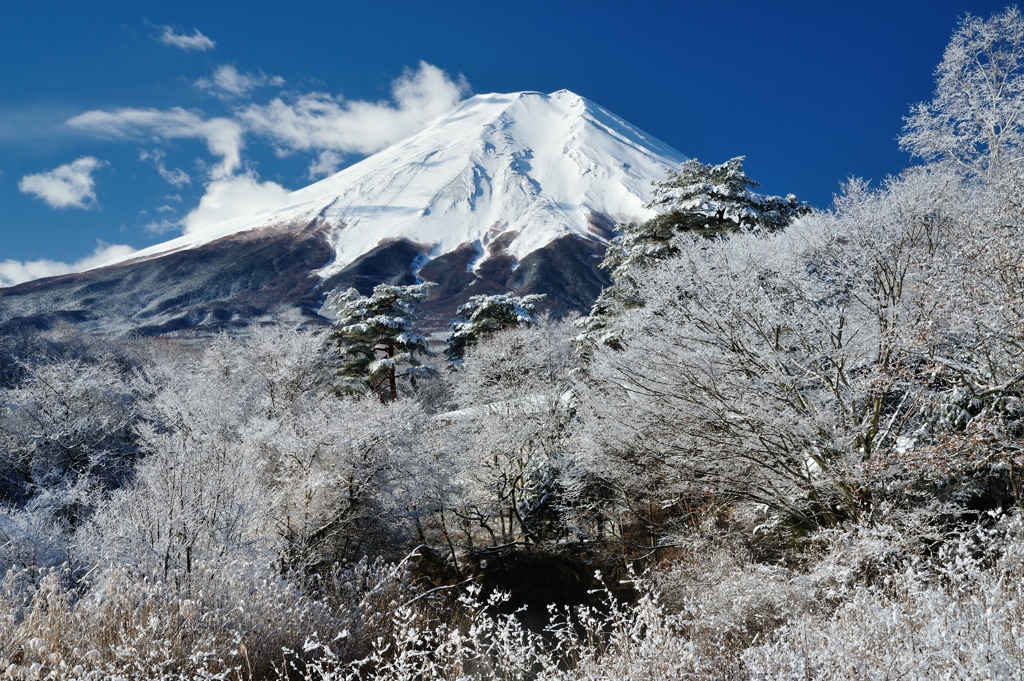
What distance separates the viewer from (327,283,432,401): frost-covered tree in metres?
23.5

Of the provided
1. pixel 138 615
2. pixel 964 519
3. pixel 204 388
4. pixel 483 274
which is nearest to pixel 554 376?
pixel 204 388

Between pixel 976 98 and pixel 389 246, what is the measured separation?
140081 mm

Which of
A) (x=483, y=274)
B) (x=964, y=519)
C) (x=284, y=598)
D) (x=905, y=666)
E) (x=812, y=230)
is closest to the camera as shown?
(x=905, y=666)

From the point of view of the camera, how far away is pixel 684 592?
916cm

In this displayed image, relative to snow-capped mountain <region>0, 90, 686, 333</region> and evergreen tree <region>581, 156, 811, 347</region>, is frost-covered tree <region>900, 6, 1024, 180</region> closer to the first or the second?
evergreen tree <region>581, 156, 811, 347</region>

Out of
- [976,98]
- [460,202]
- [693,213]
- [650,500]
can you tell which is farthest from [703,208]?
[460,202]

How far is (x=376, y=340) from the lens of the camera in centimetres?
2431

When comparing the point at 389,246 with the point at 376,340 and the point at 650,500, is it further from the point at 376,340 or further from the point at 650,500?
the point at 650,500

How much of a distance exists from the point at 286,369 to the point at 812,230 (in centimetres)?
1930

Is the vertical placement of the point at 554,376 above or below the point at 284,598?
above

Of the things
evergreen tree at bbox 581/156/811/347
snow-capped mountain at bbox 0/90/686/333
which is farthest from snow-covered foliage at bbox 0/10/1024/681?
snow-capped mountain at bbox 0/90/686/333

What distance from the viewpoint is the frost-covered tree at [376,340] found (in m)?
23.5

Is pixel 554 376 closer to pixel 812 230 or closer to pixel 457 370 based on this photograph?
pixel 457 370

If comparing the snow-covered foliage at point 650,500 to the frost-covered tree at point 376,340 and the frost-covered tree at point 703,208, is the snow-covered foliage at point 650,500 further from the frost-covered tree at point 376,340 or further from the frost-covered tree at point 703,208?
the frost-covered tree at point 376,340
